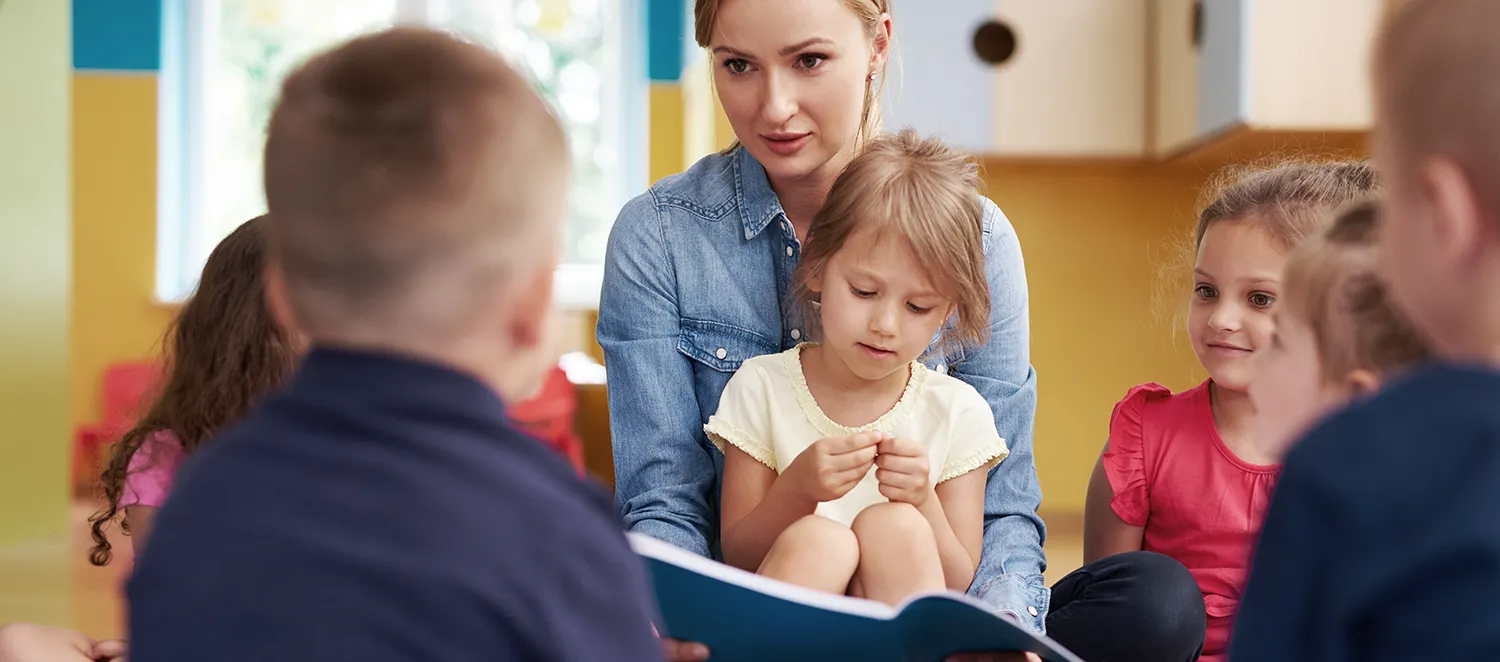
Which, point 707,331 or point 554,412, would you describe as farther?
point 554,412

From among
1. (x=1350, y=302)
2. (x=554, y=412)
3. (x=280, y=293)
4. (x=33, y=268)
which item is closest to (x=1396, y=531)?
(x=1350, y=302)

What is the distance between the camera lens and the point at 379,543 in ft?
2.14

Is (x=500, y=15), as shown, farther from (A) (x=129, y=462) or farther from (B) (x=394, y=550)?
(B) (x=394, y=550)

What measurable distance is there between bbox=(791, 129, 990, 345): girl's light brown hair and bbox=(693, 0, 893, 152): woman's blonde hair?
145mm

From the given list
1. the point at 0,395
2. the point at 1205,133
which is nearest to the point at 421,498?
the point at 1205,133

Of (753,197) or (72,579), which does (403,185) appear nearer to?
(753,197)

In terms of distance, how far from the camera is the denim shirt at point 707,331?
1515 millimetres

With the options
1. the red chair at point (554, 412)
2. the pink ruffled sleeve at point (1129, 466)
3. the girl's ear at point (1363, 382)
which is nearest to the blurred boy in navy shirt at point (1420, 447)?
the girl's ear at point (1363, 382)

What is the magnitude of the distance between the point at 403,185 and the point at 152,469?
3.07ft

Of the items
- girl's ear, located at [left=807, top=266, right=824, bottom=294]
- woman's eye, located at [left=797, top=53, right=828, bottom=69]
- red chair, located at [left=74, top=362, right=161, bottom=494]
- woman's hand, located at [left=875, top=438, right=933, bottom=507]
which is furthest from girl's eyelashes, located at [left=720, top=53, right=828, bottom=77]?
red chair, located at [left=74, top=362, right=161, bottom=494]

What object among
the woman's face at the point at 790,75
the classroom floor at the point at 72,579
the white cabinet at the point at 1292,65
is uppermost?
the white cabinet at the point at 1292,65

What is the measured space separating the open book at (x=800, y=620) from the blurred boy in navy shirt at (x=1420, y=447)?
33cm

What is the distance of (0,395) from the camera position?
3.45 m

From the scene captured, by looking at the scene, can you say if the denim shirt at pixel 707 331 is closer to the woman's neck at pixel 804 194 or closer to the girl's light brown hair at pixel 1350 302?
the woman's neck at pixel 804 194
